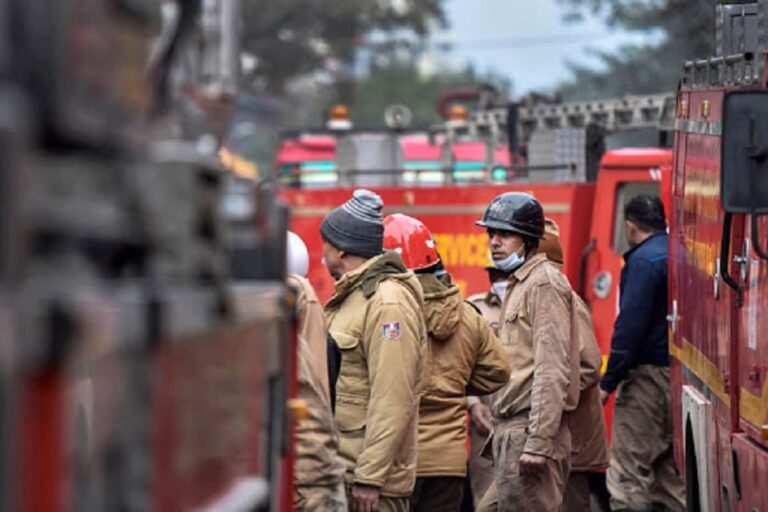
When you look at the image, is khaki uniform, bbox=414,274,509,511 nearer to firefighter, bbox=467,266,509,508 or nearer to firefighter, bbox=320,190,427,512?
firefighter, bbox=320,190,427,512

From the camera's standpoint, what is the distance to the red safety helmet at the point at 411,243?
8.70 meters

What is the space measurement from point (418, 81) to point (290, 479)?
229 ft

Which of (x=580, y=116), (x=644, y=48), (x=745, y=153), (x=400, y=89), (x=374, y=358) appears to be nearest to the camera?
(x=745, y=153)

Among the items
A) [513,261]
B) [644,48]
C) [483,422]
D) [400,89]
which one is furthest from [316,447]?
[400,89]

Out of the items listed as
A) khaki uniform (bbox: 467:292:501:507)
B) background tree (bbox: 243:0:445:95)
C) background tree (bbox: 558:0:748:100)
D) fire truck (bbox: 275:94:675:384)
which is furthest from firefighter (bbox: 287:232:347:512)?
background tree (bbox: 243:0:445:95)

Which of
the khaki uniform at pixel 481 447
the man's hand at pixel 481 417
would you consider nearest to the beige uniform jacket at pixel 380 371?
the khaki uniform at pixel 481 447

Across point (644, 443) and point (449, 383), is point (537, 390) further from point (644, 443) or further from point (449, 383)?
point (644, 443)

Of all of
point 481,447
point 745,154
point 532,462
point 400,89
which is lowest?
point 481,447

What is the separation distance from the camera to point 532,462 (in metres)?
8.50

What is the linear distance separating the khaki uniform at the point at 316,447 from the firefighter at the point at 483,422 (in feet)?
11.9

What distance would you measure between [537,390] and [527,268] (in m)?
0.62

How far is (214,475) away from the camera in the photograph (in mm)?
3855

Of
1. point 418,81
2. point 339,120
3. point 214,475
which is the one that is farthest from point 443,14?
point 214,475

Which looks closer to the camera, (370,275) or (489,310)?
(370,275)
